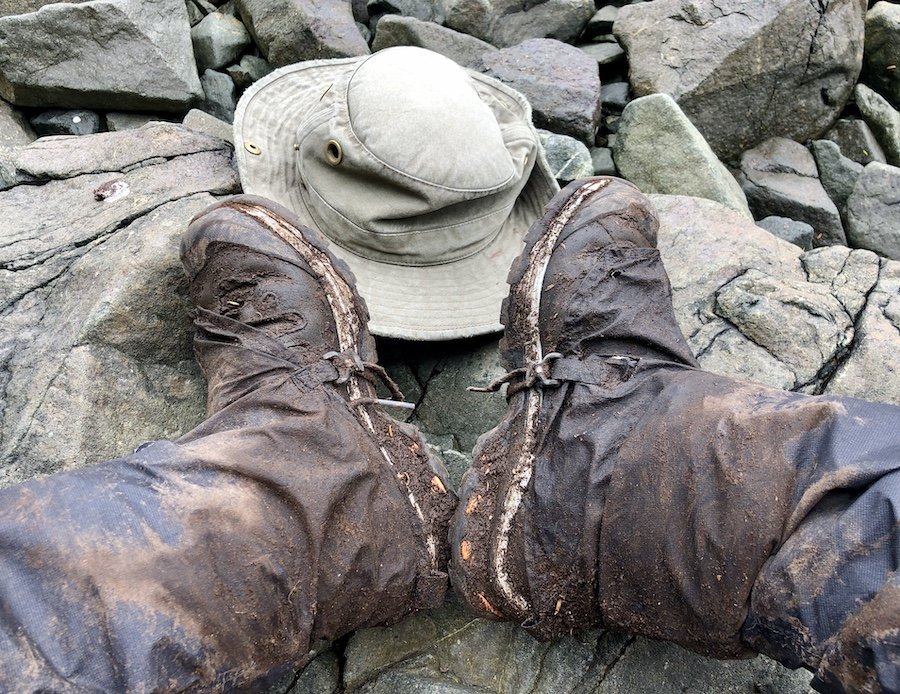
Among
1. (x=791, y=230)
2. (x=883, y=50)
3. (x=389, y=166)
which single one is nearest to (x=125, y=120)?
(x=389, y=166)

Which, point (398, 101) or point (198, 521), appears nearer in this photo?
point (198, 521)

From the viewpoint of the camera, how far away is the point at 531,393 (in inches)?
77.9

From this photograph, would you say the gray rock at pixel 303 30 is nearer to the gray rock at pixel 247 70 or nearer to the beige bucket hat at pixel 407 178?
the gray rock at pixel 247 70

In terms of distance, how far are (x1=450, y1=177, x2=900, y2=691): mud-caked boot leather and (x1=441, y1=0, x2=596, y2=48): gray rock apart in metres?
2.32

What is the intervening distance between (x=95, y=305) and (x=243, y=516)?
1148 millimetres

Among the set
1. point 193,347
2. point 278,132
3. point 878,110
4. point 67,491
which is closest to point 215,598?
point 67,491

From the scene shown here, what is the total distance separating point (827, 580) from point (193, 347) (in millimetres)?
1679

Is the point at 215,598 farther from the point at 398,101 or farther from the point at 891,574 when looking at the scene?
the point at 398,101

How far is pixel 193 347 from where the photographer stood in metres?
2.27

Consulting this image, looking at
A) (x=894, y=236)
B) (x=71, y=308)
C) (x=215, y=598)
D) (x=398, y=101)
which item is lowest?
(x=894, y=236)

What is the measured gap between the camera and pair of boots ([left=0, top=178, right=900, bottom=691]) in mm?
1313

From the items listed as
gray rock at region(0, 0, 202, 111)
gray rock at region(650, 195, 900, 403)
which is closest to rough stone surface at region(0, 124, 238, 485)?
gray rock at region(0, 0, 202, 111)

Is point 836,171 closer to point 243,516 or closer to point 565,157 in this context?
point 565,157

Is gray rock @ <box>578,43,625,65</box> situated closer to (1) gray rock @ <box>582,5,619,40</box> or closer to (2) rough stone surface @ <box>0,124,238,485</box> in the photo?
(1) gray rock @ <box>582,5,619,40</box>
